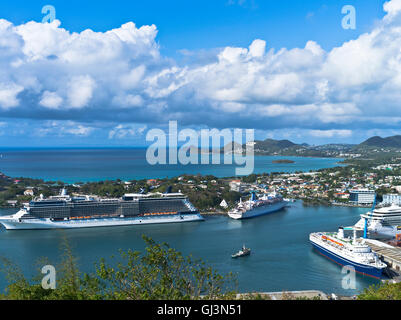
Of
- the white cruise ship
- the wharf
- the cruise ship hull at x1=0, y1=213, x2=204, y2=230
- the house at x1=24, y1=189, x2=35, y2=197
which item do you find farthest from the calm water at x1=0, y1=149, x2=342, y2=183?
the wharf

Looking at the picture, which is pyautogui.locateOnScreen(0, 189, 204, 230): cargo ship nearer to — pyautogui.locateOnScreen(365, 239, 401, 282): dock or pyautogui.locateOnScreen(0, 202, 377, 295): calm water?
pyautogui.locateOnScreen(0, 202, 377, 295): calm water

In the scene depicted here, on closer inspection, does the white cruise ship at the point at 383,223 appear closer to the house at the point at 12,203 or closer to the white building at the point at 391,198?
the white building at the point at 391,198

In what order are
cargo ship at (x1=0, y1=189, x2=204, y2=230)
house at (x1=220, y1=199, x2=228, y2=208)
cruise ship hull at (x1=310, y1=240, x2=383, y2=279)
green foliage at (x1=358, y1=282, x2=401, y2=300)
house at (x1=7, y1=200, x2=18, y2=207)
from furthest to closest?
house at (x1=220, y1=199, x2=228, y2=208) < house at (x1=7, y1=200, x2=18, y2=207) < cargo ship at (x1=0, y1=189, x2=204, y2=230) < cruise ship hull at (x1=310, y1=240, x2=383, y2=279) < green foliage at (x1=358, y1=282, x2=401, y2=300)

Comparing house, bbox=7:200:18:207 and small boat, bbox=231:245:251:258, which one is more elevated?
house, bbox=7:200:18:207

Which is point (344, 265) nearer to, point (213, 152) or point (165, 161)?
point (165, 161)

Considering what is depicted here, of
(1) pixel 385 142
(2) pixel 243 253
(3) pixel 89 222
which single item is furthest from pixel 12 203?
(1) pixel 385 142
